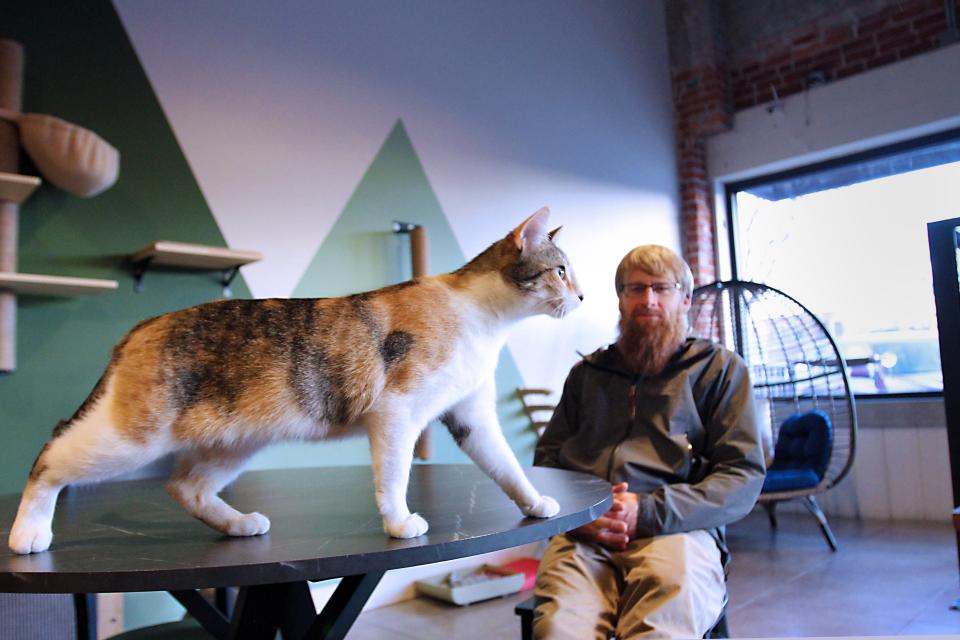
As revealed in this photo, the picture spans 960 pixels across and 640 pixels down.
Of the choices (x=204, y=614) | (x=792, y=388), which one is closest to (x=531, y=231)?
(x=204, y=614)

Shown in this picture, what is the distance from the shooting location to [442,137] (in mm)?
3639

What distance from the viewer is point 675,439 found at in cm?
163

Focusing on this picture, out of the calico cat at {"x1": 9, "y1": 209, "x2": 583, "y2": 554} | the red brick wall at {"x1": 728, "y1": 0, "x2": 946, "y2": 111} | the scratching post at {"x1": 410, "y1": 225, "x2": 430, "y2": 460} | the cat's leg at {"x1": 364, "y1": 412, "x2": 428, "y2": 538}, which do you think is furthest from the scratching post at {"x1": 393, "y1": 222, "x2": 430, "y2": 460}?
the red brick wall at {"x1": 728, "y1": 0, "x2": 946, "y2": 111}

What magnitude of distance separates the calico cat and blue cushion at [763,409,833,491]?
9.59 ft

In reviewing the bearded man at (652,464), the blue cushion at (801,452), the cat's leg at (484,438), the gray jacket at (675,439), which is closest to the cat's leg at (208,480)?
the cat's leg at (484,438)

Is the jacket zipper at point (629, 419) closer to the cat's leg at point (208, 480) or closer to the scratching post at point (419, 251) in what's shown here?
the cat's leg at point (208, 480)

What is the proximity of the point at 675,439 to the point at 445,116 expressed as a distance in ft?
8.23

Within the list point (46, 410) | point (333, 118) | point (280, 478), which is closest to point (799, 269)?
point (333, 118)

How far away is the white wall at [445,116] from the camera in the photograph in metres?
2.87

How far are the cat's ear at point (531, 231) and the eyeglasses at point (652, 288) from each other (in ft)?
2.46

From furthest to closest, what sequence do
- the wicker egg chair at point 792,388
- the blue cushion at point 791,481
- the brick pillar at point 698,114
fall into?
the brick pillar at point 698,114, the wicker egg chair at point 792,388, the blue cushion at point 791,481

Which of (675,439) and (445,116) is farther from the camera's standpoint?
(445,116)

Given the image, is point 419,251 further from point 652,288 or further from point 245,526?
point 245,526

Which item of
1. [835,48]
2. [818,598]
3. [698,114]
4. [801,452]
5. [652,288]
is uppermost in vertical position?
[835,48]
